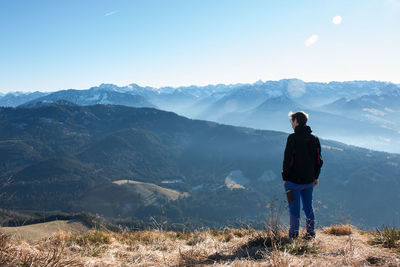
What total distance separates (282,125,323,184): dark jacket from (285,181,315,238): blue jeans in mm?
157

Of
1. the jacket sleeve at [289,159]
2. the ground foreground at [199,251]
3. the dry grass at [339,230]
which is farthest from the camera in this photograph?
the dry grass at [339,230]

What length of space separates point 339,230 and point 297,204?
6.23 ft

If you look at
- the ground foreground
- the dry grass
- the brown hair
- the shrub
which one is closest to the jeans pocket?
the ground foreground

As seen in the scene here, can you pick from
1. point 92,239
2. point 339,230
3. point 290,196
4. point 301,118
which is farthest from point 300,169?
point 92,239

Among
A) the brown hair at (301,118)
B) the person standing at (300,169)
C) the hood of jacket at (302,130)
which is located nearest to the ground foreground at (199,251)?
the person standing at (300,169)

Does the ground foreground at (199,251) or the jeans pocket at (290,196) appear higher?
the jeans pocket at (290,196)

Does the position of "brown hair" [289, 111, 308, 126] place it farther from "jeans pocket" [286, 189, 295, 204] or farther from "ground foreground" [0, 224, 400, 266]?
"ground foreground" [0, 224, 400, 266]

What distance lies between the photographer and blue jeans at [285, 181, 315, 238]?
6008 millimetres

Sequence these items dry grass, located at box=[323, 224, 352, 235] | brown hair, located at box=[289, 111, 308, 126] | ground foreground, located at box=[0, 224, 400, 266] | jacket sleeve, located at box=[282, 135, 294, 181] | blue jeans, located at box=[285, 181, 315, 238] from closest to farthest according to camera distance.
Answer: ground foreground, located at box=[0, 224, 400, 266] → blue jeans, located at box=[285, 181, 315, 238] → jacket sleeve, located at box=[282, 135, 294, 181] → brown hair, located at box=[289, 111, 308, 126] → dry grass, located at box=[323, 224, 352, 235]

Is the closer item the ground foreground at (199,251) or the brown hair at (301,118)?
the ground foreground at (199,251)

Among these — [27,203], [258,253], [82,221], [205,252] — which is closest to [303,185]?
[258,253]

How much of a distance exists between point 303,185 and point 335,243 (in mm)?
1399

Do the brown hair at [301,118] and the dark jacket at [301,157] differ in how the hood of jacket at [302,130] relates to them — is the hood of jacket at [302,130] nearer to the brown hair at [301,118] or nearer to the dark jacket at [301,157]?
the dark jacket at [301,157]

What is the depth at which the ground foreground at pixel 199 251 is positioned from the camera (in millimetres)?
3992
